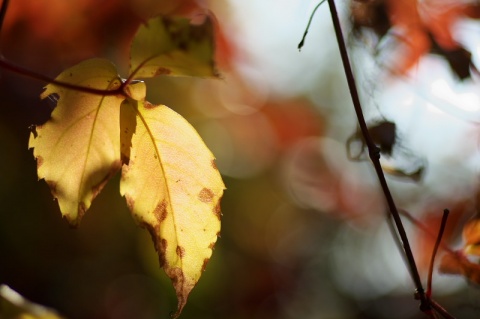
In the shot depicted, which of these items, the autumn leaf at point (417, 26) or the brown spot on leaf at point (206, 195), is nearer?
the brown spot on leaf at point (206, 195)

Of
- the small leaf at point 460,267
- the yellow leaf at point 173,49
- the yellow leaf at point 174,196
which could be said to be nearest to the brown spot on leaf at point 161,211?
the yellow leaf at point 174,196

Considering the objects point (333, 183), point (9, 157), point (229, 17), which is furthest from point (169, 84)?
point (333, 183)

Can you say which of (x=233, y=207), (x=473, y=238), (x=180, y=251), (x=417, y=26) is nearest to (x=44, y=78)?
(x=180, y=251)

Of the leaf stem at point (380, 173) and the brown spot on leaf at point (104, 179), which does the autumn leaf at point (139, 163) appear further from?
the leaf stem at point (380, 173)

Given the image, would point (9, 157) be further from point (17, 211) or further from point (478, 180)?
point (478, 180)

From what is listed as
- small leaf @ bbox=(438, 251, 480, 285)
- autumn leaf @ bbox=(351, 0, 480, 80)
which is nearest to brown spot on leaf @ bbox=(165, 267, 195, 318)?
small leaf @ bbox=(438, 251, 480, 285)

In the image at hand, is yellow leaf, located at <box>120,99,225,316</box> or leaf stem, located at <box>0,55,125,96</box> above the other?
leaf stem, located at <box>0,55,125,96</box>

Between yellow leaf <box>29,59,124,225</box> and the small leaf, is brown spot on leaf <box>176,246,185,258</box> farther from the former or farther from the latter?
the small leaf

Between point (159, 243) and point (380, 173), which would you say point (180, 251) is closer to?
point (159, 243)
